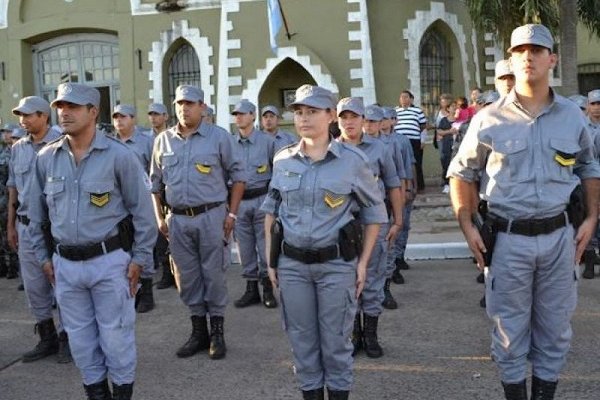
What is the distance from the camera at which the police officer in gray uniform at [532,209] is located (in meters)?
3.57

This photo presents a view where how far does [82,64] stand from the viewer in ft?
57.4

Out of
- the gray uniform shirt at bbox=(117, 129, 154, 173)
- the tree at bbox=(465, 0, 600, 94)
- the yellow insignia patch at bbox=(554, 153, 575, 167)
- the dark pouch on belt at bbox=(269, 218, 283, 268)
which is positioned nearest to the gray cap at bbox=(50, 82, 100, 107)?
the dark pouch on belt at bbox=(269, 218, 283, 268)

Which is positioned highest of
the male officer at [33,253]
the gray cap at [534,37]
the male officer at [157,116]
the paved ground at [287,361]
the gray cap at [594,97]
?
the male officer at [157,116]

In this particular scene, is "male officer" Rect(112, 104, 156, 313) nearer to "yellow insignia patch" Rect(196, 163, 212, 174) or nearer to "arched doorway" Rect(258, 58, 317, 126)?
"yellow insignia patch" Rect(196, 163, 212, 174)

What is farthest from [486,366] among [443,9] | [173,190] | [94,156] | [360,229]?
[443,9]

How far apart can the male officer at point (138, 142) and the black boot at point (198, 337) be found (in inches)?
63.1

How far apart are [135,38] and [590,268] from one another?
12479 millimetres

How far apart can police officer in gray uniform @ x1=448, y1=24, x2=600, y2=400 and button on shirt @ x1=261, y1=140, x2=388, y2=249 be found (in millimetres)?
579

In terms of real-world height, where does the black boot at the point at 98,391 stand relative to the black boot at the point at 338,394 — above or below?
above

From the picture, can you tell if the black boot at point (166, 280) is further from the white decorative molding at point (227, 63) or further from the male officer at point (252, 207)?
the white decorative molding at point (227, 63)

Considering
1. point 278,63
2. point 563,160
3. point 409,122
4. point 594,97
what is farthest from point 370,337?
point 278,63

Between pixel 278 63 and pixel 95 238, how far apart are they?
1113 centimetres

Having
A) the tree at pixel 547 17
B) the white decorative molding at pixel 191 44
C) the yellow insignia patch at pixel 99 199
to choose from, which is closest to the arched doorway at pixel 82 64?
the white decorative molding at pixel 191 44

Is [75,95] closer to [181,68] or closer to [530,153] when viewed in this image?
[530,153]
